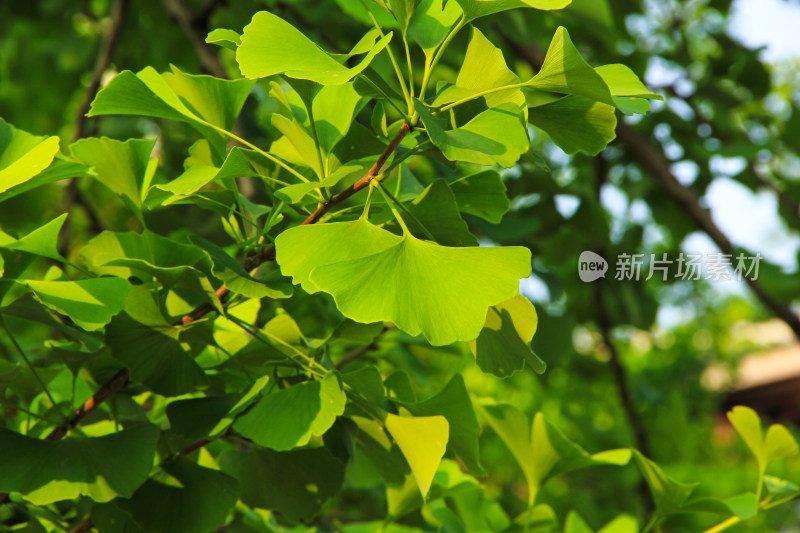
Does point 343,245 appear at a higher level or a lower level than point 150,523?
higher

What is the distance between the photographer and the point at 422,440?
29 centimetres

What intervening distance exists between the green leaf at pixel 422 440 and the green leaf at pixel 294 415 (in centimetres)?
4

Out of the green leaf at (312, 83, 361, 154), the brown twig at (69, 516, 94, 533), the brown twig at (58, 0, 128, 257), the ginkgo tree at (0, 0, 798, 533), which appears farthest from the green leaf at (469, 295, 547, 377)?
the brown twig at (58, 0, 128, 257)

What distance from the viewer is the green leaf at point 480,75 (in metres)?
0.27

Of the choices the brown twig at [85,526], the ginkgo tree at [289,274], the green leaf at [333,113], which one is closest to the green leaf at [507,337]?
the ginkgo tree at [289,274]

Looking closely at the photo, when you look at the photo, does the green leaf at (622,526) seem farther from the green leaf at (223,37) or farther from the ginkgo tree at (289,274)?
the green leaf at (223,37)

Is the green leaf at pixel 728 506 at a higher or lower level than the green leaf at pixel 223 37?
lower

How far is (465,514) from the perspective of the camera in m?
0.50

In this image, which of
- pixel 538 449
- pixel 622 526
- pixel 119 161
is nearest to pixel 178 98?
pixel 119 161

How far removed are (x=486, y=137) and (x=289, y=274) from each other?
87mm

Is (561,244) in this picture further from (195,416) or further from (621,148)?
(195,416)

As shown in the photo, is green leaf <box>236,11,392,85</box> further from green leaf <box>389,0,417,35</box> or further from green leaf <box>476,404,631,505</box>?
green leaf <box>476,404,631,505</box>

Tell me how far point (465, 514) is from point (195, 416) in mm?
263

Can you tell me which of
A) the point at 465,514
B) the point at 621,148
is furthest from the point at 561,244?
the point at 465,514
